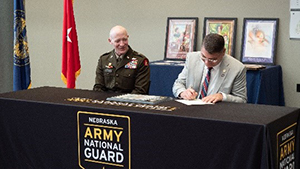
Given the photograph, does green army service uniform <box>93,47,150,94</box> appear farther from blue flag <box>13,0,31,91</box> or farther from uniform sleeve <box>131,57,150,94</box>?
blue flag <box>13,0,31,91</box>

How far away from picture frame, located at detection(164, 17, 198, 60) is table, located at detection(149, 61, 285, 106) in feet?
1.15

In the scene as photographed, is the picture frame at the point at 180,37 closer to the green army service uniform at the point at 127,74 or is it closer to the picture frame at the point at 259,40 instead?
the picture frame at the point at 259,40

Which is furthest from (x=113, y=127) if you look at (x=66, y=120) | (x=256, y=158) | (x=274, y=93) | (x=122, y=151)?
(x=274, y=93)

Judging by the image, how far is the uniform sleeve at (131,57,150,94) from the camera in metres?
4.11

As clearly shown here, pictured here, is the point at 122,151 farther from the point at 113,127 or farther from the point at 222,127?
the point at 222,127

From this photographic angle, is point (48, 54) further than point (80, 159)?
Yes

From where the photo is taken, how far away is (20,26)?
507 cm

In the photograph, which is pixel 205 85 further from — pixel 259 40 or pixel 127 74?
pixel 259 40

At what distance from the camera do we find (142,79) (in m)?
4.15

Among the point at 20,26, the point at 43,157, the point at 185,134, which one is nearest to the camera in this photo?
the point at 185,134

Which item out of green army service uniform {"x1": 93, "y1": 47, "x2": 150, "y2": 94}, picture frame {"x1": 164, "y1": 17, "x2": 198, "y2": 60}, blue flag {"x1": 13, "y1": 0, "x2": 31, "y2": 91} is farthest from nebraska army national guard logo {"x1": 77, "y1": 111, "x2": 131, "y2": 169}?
picture frame {"x1": 164, "y1": 17, "x2": 198, "y2": 60}

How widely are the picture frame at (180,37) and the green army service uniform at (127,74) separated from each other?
2428mm

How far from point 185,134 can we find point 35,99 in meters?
1.15

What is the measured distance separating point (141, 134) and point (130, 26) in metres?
4.39
